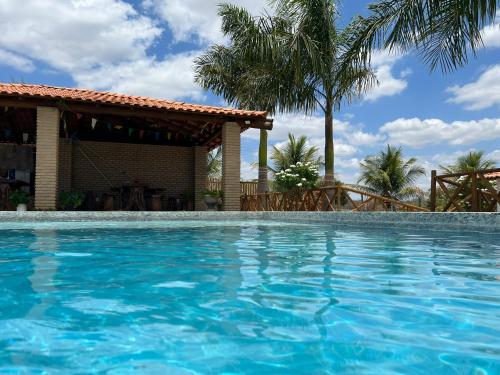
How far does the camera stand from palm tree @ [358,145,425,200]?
28.8m

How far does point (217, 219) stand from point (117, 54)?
13353 millimetres

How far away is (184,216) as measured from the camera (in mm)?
9938

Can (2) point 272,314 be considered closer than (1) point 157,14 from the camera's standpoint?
Yes

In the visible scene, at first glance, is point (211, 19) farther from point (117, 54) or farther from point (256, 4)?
point (117, 54)

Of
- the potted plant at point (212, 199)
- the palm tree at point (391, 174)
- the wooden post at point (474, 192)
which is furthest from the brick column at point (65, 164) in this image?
the palm tree at point (391, 174)

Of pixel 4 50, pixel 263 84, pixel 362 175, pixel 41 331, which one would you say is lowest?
pixel 41 331

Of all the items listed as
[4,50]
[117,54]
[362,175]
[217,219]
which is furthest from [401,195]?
[4,50]

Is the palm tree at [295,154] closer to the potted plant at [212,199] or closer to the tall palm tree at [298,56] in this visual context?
the tall palm tree at [298,56]

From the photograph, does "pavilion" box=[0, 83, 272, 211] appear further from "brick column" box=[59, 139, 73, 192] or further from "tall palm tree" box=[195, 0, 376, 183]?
"tall palm tree" box=[195, 0, 376, 183]

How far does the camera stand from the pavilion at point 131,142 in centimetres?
1151

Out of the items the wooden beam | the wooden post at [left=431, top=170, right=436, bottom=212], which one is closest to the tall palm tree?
the wooden beam

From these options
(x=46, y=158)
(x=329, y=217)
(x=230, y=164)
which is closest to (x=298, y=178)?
(x=230, y=164)

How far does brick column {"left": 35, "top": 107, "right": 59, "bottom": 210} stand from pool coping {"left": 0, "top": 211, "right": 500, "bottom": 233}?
168 centimetres

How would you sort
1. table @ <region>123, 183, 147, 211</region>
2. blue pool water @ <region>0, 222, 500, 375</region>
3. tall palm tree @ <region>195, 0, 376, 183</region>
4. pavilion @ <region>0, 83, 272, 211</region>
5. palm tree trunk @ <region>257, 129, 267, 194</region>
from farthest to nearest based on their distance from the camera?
palm tree trunk @ <region>257, 129, 267, 194</region>
tall palm tree @ <region>195, 0, 376, 183</region>
table @ <region>123, 183, 147, 211</region>
pavilion @ <region>0, 83, 272, 211</region>
blue pool water @ <region>0, 222, 500, 375</region>
